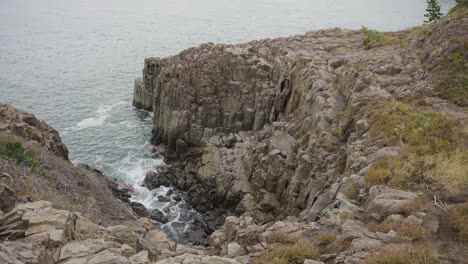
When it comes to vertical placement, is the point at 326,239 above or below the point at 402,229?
below

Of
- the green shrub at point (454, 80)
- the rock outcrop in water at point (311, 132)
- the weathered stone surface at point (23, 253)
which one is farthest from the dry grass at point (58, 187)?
the green shrub at point (454, 80)

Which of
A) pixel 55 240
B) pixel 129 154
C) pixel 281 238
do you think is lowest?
pixel 129 154

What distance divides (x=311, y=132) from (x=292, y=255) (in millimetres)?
24093

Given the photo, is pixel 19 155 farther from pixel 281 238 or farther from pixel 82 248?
pixel 281 238

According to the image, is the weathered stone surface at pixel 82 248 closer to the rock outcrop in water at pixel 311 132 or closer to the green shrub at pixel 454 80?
the rock outcrop in water at pixel 311 132

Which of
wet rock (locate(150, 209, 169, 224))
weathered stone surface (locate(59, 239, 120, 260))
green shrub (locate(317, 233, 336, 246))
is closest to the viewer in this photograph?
weathered stone surface (locate(59, 239, 120, 260))

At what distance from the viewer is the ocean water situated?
6612 cm

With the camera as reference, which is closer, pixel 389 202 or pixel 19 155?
pixel 389 202

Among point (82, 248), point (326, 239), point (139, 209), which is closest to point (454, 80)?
point (326, 239)

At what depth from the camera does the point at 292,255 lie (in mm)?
16219

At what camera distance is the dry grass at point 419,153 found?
2047 centimetres

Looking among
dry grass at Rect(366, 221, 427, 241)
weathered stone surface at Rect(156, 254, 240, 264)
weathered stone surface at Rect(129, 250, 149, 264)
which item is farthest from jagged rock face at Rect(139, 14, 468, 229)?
weathered stone surface at Rect(129, 250, 149, 264)

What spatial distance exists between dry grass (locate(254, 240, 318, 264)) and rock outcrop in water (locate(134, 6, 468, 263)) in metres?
0.63

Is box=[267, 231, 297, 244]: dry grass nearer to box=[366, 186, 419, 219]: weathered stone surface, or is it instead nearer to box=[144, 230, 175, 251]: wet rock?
box=[366, 186, 419, 219]: weathered stone surface
